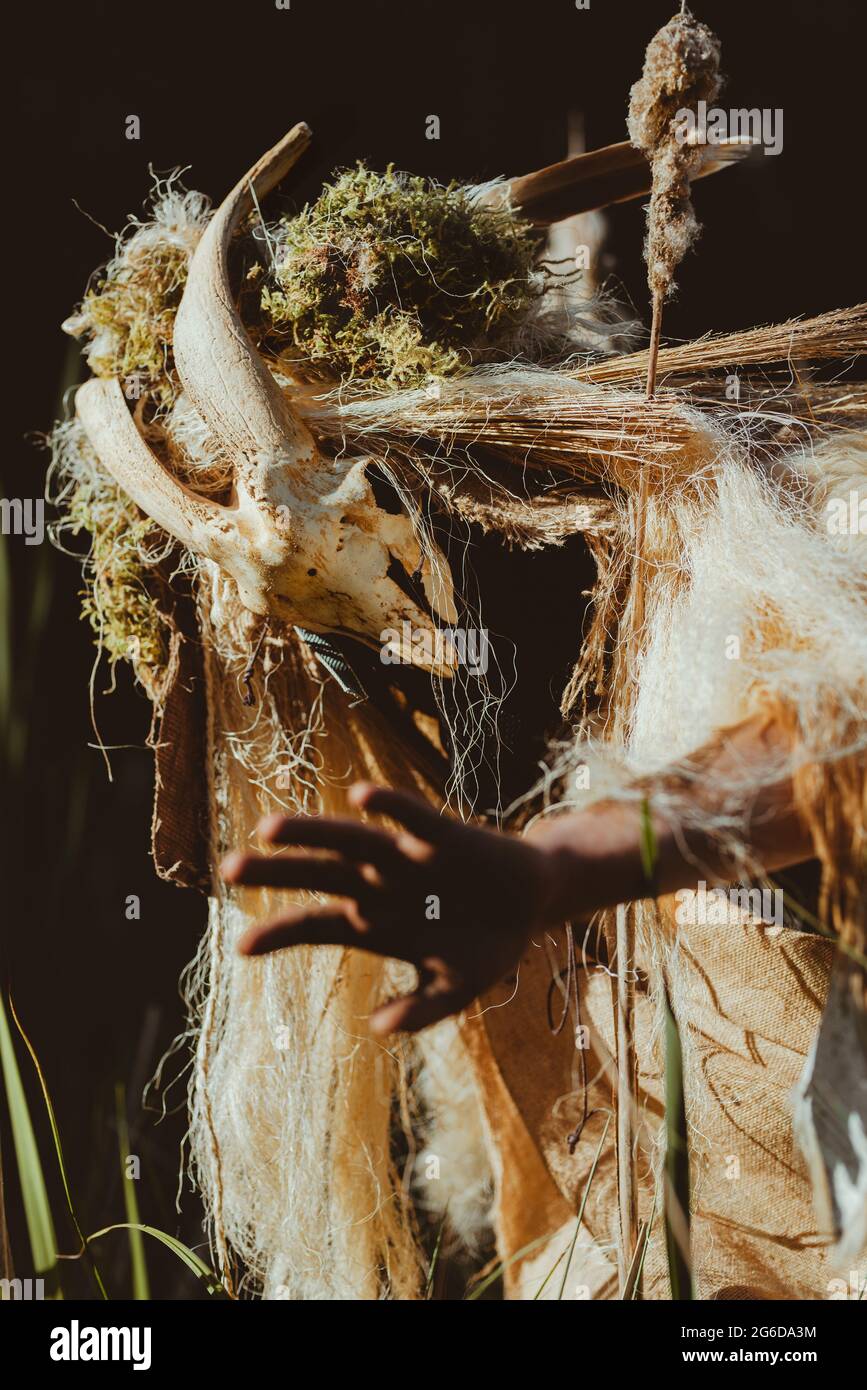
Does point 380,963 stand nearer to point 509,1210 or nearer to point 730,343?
point 509,1210

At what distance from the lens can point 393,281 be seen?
2.91 ft

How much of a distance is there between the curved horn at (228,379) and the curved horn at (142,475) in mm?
65

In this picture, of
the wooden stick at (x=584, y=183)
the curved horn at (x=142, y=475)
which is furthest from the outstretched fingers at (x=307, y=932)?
the wooden stick at (x=584, y=183)

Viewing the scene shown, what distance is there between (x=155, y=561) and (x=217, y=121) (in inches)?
27.4

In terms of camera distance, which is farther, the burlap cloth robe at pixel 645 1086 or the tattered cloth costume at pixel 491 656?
the burlap cloth robe at pixel 645 1086

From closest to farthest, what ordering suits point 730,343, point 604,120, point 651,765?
point 651,765 → point 730,343 → point 604,120

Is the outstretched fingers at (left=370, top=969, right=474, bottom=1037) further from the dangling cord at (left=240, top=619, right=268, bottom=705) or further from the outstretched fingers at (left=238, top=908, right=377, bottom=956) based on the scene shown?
the dangling cord at (left=240, top=619, right=268, bottom=705)

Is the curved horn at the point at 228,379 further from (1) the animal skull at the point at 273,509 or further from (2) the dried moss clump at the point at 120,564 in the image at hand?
(2) the dried moss clump at the point at 120,564

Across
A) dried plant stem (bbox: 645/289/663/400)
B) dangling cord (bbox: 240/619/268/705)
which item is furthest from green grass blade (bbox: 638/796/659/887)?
dangling cord (bbox: 240/619/268/705)

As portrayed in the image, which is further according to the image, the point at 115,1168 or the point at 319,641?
the point at 115,1168

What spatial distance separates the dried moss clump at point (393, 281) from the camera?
889 millimetres

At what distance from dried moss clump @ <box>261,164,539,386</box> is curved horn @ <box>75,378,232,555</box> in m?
0.17
